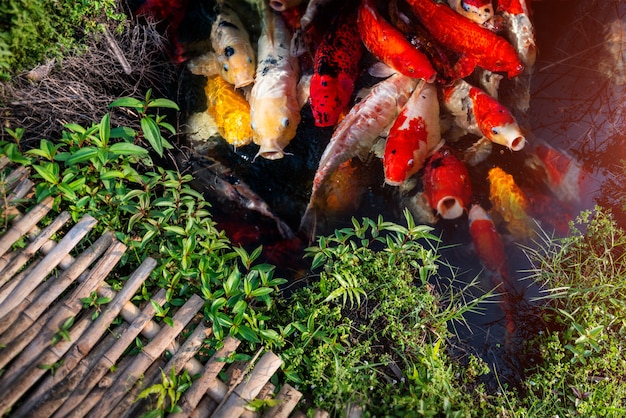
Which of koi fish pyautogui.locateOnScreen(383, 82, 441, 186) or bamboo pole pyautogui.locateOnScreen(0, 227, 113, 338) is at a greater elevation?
bamboo pole pyautogui.locateOnScreen(0, 227, 113, 338)

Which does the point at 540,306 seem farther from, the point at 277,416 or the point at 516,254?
the point at 277,416

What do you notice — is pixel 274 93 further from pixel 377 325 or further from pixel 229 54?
pixel 377 325

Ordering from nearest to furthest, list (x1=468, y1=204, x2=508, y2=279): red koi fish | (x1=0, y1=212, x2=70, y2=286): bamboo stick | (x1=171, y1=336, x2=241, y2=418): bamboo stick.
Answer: (x1=171, y1=336, x2=241, y2=418): bamboo stick < (x1=0, y1=212, x2=70, y2=286): bamboo stick < (x1=468, y1=204, x2=508, y2=279): red koi fish

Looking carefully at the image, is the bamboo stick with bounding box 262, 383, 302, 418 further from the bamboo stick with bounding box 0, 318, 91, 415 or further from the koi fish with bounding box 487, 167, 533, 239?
the koi fish with bounding box 487, 167, 533, 239

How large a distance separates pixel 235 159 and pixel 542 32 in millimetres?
2362

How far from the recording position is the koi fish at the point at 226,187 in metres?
3.14

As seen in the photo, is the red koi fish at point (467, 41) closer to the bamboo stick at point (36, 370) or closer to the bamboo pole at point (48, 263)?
the bamboo pole at point (48, 263)

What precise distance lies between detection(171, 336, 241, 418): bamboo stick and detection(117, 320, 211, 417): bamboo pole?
90mm

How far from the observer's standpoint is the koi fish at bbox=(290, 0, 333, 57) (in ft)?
10.7

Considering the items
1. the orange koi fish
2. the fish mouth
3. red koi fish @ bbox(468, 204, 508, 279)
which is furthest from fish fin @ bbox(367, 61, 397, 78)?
red koi fish @ bbox(468, 204, 508, 279)

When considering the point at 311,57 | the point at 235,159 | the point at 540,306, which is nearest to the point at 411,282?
the point at 540,306

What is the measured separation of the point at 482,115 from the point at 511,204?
0.62m

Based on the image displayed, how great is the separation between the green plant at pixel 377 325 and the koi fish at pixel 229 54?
1.37 meters

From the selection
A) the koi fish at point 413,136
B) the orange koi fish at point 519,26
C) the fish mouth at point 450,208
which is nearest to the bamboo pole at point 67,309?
the koi fish at point 413,136
